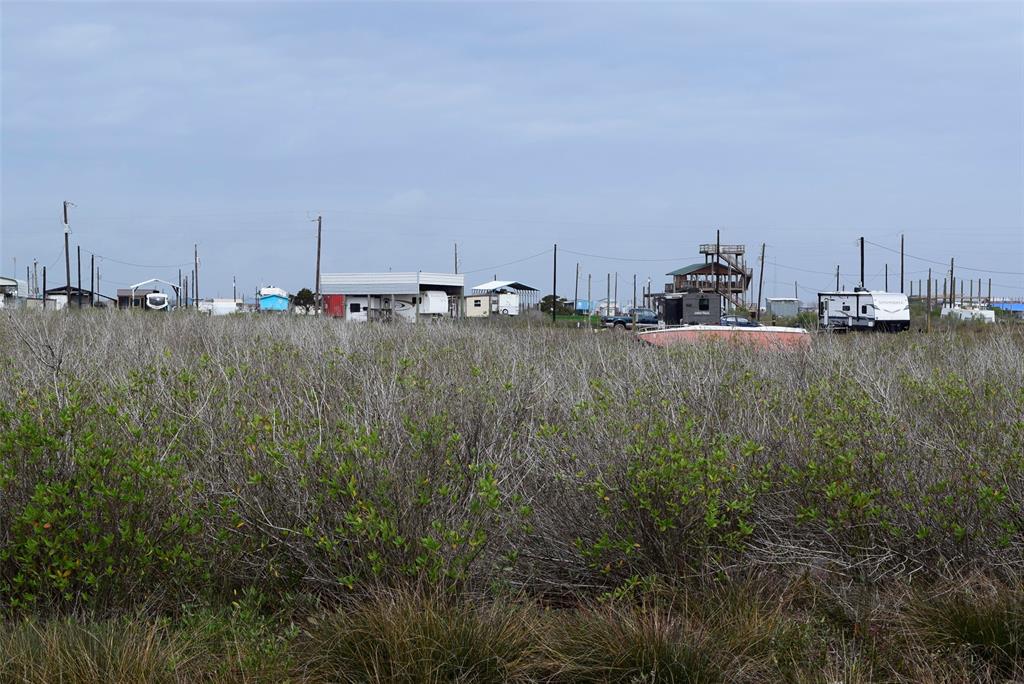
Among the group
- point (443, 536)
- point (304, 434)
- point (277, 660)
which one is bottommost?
point (277, 660)

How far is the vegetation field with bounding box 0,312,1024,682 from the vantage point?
15.9ft

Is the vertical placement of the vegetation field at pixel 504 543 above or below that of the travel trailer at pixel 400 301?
below

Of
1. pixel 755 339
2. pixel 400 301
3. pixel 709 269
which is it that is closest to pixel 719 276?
pixel 709 269

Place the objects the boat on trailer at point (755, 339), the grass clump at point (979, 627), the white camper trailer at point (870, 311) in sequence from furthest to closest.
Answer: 1. the white camper trailer at point (870, 311)
2. the boat on trailer at point (755, 339)
3. the grass clump at point (979, 627)

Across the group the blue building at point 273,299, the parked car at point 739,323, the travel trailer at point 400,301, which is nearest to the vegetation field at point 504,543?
the parked car at point 739,323

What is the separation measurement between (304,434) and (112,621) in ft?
5.59

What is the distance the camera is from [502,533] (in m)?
6.05

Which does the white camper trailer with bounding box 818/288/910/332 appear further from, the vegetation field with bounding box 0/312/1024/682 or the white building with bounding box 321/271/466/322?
the vegetation field with bounding box 0/312/1024/682

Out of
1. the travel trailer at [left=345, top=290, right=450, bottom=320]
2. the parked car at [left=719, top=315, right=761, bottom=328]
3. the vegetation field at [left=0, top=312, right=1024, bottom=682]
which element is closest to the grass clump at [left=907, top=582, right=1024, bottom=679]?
the vegetation field at [left=0, top=312, right=1024, bottom=682]

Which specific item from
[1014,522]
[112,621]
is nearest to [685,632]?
[1014,522]

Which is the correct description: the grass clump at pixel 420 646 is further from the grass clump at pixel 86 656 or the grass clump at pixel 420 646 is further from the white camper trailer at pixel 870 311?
the white camper trailer at pixel 870 311

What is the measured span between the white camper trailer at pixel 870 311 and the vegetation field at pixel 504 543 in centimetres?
3361

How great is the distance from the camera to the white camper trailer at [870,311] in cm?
3944

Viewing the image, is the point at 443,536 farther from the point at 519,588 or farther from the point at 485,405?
the point at 485,405
